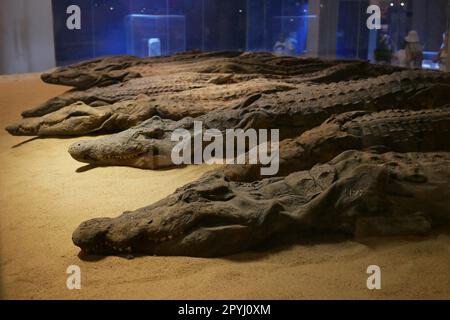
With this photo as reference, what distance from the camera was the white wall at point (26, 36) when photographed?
34.9ft

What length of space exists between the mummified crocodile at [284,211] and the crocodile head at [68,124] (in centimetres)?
296

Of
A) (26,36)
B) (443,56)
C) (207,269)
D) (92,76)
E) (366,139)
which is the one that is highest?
(26,36)

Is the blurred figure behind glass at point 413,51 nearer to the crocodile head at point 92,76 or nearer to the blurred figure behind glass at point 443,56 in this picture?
the blurred figure behind glass at point 443,56

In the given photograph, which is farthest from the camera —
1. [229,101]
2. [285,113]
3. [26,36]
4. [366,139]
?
[26,36]

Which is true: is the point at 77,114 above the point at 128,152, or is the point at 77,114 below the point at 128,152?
above

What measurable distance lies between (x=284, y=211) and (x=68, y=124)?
362 cm

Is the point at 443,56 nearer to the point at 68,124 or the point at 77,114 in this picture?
the point at 77,114

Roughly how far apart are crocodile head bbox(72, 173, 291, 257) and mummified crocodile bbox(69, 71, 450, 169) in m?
1.85

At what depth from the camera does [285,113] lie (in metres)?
4.85

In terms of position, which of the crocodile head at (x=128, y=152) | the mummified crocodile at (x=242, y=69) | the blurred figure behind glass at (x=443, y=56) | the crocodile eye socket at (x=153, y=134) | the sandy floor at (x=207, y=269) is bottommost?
the sandy floor at (x=207, y=269)

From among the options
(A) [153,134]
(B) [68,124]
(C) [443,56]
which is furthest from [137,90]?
(C) [443,56]

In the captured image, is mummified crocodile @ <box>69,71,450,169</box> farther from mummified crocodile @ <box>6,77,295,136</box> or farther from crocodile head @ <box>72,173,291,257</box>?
crocodile head @ <box>72,173,291,257</box>

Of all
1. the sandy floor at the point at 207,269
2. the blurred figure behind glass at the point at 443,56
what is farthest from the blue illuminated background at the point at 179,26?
the sandy floor at the point at 207,269
